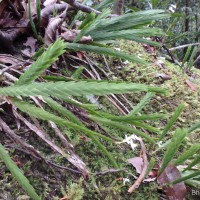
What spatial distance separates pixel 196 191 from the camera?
93 cm

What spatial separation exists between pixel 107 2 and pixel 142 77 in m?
0.45

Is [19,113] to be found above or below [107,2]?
below

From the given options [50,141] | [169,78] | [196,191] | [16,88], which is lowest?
[196,191]

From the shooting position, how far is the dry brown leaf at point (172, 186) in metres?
0.87

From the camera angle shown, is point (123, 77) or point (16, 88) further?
point (123, 77)

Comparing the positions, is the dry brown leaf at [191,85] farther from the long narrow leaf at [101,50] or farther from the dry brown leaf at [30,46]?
the dry brown leaf at [30,46]

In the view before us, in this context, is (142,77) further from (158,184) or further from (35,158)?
(35,158)

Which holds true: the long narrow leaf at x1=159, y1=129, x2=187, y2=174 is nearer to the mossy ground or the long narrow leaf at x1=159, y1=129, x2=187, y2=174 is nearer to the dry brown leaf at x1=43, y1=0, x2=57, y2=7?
the mossy ground

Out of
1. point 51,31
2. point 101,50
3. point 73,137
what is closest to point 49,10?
point 51,31

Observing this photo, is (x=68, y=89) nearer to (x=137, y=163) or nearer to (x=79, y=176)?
(x=79, y=176)

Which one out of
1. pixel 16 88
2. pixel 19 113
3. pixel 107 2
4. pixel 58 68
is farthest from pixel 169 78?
pixel 16 88

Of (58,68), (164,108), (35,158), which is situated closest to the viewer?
(35,158)

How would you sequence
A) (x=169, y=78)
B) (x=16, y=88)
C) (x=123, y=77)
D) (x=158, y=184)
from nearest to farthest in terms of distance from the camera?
1. (x=16, y=88)
2. (x=158, y=184)
3. (x=123, y=77)
4. (x=169, y=78)

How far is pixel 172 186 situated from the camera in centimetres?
88
